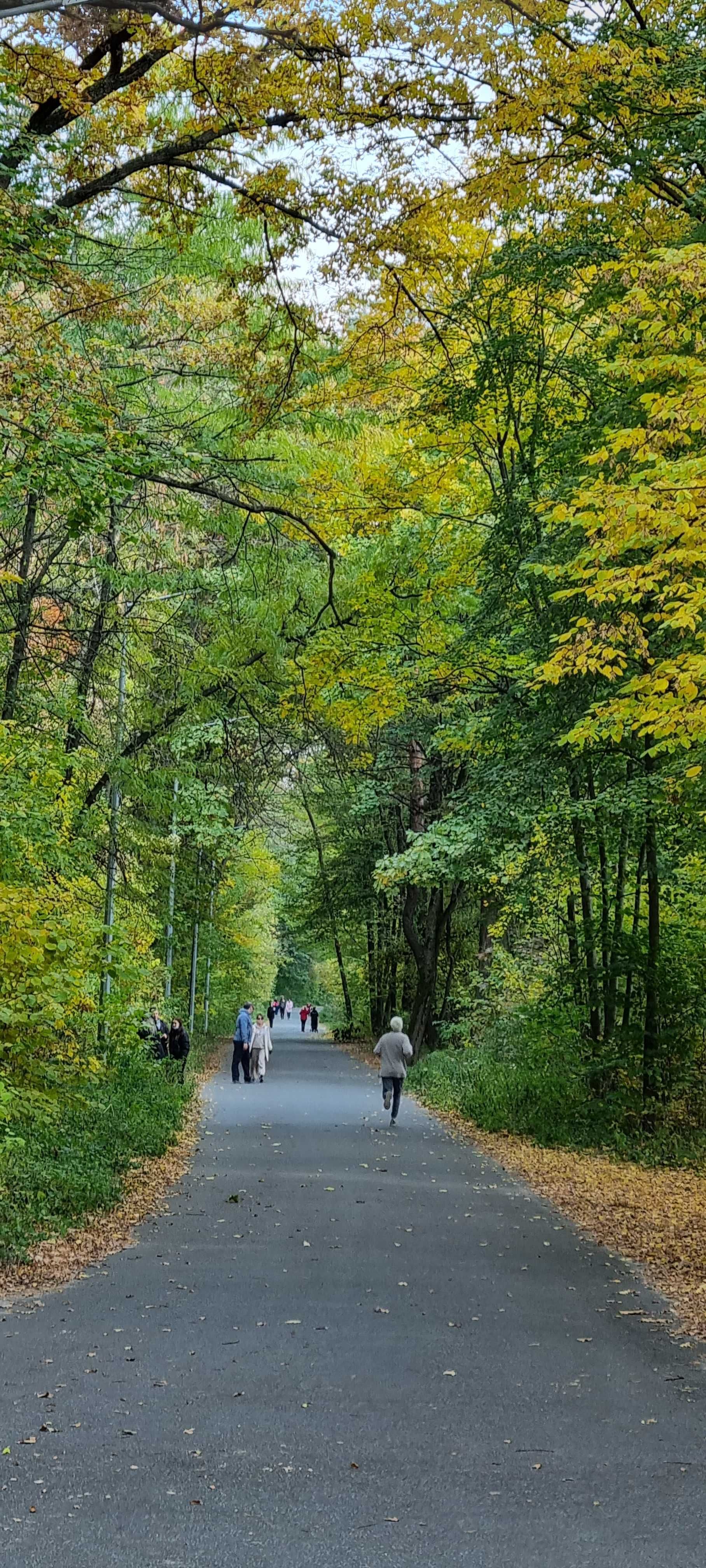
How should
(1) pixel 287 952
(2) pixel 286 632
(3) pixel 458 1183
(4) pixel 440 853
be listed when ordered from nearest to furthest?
(3) pixel 458 1183
(2) pixel 286 632
(4) pixel 440 853
(1) pixel 287 952

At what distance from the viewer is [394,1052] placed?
58.6 ft

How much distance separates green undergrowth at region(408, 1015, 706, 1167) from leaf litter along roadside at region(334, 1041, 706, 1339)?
1.11 feet

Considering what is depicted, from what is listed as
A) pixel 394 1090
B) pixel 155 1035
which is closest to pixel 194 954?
pixel 155 1035

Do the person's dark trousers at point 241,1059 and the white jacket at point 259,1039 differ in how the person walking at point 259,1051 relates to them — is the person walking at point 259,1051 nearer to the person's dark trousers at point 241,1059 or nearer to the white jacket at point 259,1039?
the white jacket at point 259,1039

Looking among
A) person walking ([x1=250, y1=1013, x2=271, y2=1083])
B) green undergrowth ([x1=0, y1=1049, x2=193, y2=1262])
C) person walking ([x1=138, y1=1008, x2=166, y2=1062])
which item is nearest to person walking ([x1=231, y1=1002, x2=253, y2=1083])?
person walking ([x1=250, y1=1013, x2=271, y2=1083])

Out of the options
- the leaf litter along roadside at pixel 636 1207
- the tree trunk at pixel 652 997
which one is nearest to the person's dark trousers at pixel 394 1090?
the leaf litter along roadside at pixel 636 1207

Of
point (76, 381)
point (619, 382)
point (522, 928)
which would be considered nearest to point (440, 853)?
point (522, 928)

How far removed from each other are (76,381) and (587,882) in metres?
9.97

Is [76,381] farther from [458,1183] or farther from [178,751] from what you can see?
[178,751]

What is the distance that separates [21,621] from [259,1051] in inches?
681

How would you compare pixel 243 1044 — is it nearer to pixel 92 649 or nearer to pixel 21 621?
pixel 92 649

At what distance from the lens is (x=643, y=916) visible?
1622 centimetres

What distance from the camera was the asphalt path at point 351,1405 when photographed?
13.4 ft

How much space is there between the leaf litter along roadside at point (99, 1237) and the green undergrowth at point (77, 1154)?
88 mm
